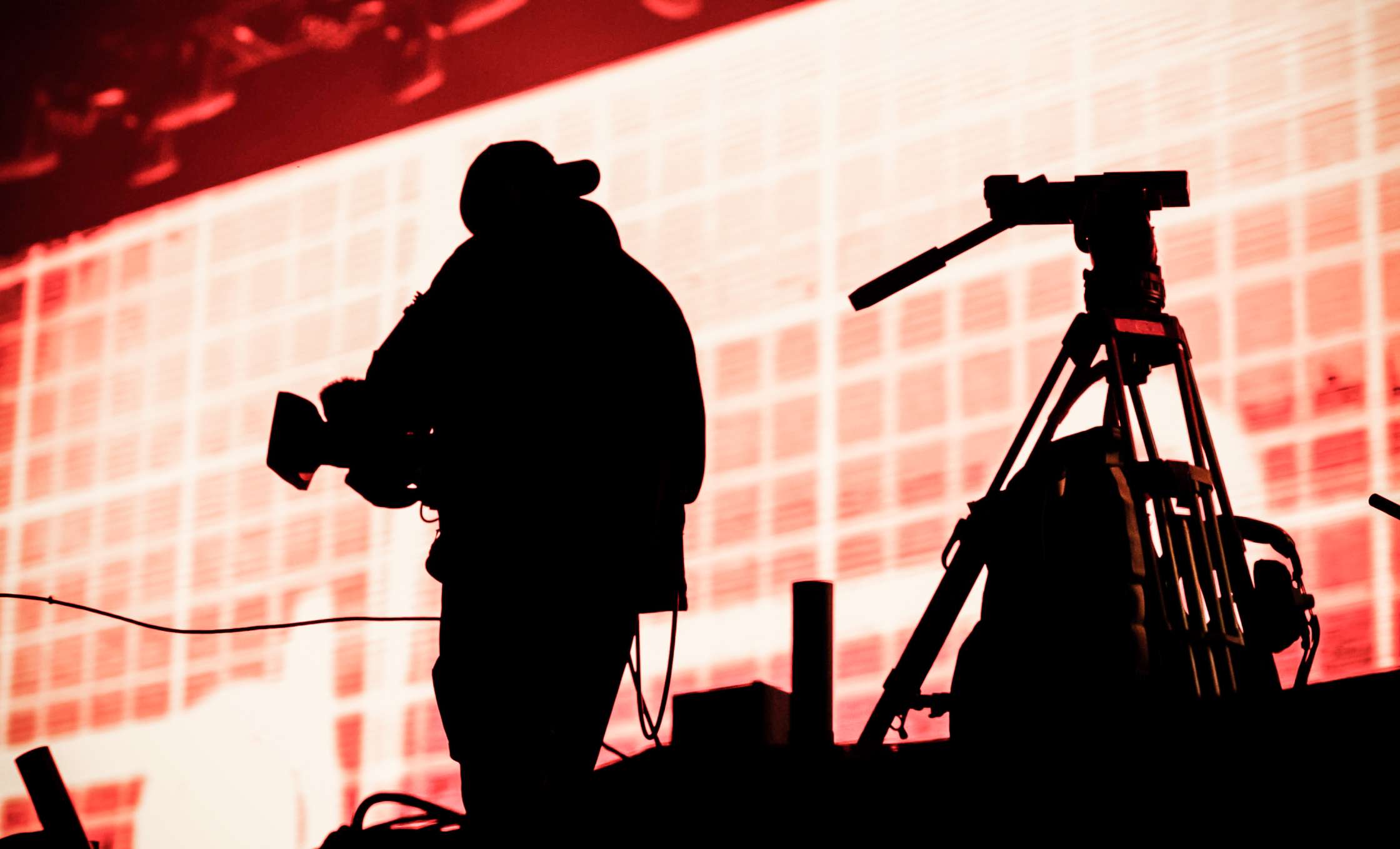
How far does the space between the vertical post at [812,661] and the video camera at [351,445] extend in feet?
1.47

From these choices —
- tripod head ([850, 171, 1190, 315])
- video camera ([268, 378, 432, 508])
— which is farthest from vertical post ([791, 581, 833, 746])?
video camera ([268, 378, 432, 508])

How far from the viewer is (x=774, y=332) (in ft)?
8.38

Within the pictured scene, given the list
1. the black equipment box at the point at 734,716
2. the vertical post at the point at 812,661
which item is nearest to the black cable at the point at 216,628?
the black equipment box at the point at 734,716

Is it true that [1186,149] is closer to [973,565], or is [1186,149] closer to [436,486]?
[973,565]

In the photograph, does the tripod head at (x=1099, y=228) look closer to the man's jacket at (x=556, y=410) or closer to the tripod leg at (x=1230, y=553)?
the tripod leg at (x=1230, y=553)

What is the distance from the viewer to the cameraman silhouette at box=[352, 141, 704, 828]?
1623 mm

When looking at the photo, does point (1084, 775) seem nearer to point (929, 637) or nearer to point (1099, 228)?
point (929, 637)

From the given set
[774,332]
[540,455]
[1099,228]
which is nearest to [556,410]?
[540,455]

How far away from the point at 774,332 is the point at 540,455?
0.93 meters

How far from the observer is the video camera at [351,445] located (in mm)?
1732

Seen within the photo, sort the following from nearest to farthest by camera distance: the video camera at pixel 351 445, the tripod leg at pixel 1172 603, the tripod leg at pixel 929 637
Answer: the tripod leg at pixel 1172 603 < the tripod leg at pixel 929 637 < the video camera at pixel 351 445

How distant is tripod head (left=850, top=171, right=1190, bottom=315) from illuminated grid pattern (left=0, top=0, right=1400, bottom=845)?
53 centimetres

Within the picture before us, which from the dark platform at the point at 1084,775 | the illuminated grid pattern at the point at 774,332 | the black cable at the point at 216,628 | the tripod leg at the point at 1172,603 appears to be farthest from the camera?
the black cable at the point at 216,628

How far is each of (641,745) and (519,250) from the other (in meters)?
1.03
